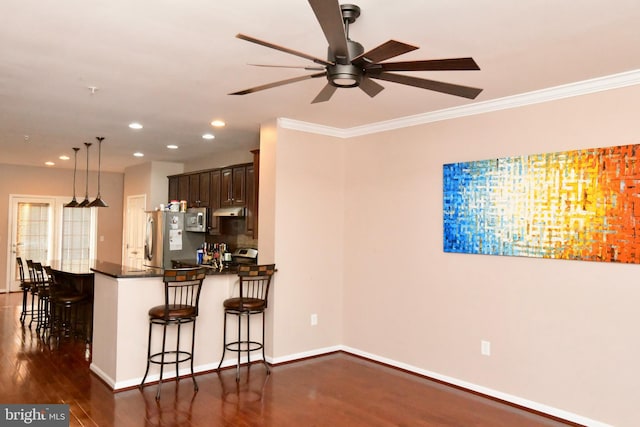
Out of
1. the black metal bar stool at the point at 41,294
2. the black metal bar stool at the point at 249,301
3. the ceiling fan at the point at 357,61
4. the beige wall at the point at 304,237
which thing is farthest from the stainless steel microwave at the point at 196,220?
the ceiling fan at the point at 357,61

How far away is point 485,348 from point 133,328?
3.20 metres

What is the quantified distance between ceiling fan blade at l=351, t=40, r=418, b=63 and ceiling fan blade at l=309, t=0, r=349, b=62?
0.33ft

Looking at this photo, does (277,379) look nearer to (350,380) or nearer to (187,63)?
(350,380)

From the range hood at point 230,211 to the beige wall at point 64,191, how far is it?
421 centimetres

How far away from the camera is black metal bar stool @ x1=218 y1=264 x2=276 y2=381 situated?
180 inches

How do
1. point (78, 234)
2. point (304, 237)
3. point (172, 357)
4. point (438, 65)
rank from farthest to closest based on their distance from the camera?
point (78, 234)
point (304, 237)
point (172, 357)
point (438, 65)

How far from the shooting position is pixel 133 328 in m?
4.28

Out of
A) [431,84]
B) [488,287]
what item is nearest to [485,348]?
[488,287]

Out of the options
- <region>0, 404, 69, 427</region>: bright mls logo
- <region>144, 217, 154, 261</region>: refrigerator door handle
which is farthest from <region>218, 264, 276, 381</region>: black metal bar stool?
<region>144, 217, 154, 261</region>: refrigerator door handle

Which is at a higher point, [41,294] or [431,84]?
[431,84]

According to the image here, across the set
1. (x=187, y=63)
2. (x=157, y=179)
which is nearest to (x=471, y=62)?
(x=187, y=63)

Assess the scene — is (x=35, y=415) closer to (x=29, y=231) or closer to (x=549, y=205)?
(x=549, y=205)

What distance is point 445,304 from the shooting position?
4520mm

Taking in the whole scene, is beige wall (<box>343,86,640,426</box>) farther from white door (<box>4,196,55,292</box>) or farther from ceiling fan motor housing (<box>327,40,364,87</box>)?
white door (<box>4,196,55,292</box>)
